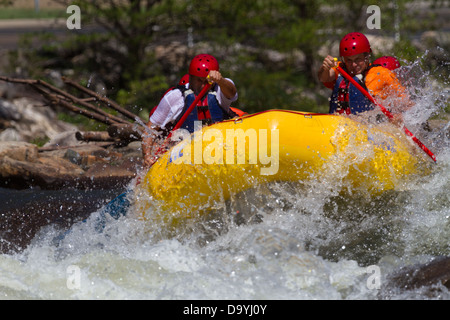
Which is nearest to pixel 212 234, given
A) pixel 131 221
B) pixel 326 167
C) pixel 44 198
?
pixel 131 221

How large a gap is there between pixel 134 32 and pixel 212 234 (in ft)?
23.1

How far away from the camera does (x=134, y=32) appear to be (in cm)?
1114

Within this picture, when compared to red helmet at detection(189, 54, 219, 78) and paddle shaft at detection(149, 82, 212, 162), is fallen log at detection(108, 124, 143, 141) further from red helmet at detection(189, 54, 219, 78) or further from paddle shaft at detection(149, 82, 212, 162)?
red helmet at detection(189, 54, 219, 78)

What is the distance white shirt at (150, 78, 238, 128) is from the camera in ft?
17.4

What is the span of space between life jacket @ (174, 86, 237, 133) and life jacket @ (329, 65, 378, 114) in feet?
3.05

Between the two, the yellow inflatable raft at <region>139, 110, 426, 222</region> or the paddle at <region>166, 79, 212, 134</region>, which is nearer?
the yellow inflatable raft at <region>139, 110, 426, 222</region>

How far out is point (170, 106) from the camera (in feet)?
17.5

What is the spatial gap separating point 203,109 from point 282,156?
3.35 feet

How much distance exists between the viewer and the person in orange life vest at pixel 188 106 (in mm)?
5203

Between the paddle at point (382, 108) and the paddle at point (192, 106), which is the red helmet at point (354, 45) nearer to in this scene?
the paddle at point (382, 108)

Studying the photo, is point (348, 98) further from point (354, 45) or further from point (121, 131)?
point (121, 131)

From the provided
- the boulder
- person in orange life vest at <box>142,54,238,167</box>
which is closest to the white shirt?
person in orange life vest at <box>142,54,238,167</box>
